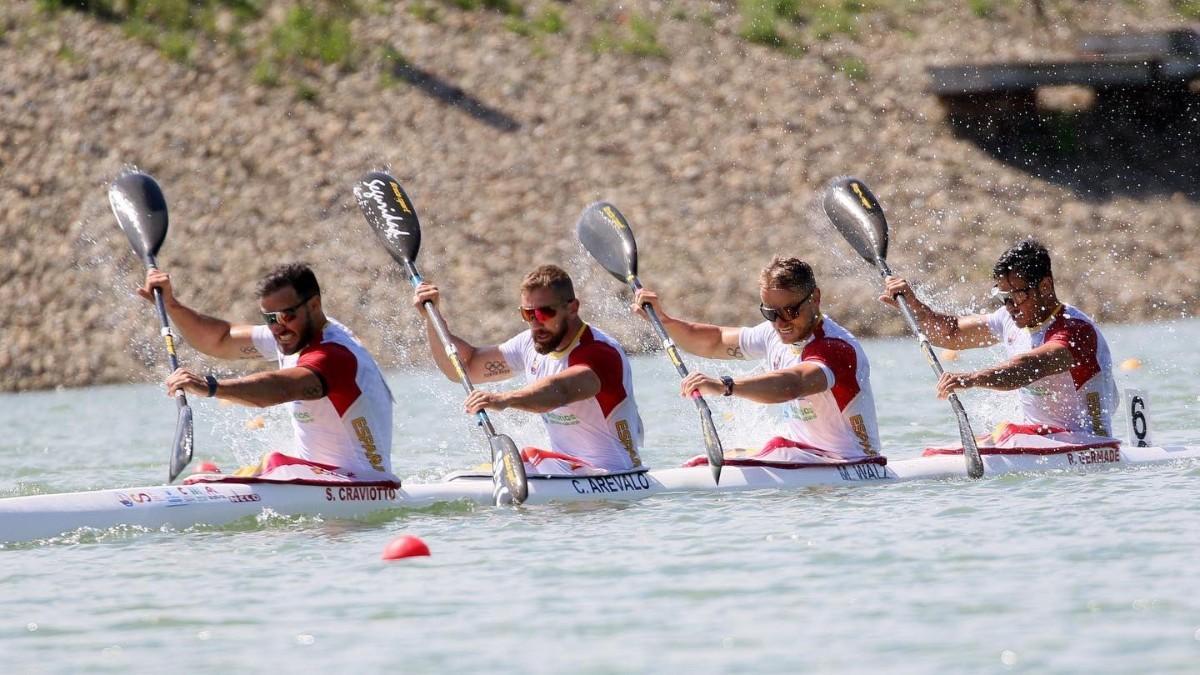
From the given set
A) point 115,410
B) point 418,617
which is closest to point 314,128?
point 115,410

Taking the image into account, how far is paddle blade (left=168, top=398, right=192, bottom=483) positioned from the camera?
8.62 metres

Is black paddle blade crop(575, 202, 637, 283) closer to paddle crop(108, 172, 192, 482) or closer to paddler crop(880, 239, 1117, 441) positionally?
paddler crop(880, 239, 1117, 441)

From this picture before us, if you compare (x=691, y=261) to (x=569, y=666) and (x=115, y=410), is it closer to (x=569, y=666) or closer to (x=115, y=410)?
(x=115, y=410)

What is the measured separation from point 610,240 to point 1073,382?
281 cm

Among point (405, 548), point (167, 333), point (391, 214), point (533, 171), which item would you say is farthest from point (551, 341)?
point (533, 171)

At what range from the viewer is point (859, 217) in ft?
36.6

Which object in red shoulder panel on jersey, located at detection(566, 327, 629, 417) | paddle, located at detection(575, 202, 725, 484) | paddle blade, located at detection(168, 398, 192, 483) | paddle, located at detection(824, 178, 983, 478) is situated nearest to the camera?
paddle blade, located at detection(168, 398, 192, 483)

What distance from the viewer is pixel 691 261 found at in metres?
23.0

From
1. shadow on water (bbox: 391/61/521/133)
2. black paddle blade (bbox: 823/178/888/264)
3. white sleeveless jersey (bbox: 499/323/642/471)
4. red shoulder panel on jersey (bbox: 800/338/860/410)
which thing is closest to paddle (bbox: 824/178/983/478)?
black paddle blade (bbox: 823/178/888/264)

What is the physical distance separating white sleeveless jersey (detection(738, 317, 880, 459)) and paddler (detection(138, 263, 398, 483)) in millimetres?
2063

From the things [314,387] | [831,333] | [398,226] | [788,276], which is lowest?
[314,387]

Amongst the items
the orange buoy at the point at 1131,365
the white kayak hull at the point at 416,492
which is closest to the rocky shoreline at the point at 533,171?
the orange buoy at the point at 1131,365

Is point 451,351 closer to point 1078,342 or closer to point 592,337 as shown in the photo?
point 592,337

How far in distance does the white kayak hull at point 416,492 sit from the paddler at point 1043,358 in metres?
0.25
